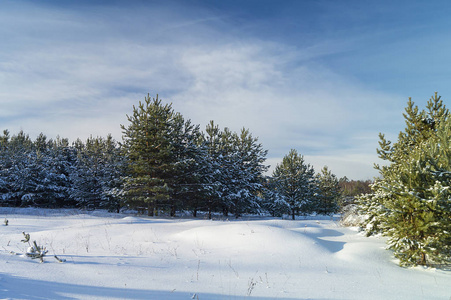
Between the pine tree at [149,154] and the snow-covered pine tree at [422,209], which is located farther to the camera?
the pine tree at [149,154]

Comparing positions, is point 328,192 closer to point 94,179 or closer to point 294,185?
point 294,185

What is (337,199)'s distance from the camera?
39750mm

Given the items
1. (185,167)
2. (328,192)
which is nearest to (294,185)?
(328,192)

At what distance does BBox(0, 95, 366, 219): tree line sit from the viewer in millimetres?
20078

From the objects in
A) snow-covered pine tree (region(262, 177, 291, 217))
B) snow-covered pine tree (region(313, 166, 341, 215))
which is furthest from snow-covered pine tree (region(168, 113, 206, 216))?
snow-covered pine tree (region(313, 166, 341, 215))

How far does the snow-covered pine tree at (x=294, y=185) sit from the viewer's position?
2992cm

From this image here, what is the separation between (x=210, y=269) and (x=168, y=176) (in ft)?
51.2

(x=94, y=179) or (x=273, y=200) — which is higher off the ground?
(x=94, y=179)

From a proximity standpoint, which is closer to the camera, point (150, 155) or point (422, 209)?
point (422, 209)

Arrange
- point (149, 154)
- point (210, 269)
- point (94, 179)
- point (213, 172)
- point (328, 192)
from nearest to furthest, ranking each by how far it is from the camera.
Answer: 1. point (210, 269)
2. point (149, 154)
3. point (213, 172)
4. point (94, 179)
5. point (328, 192)

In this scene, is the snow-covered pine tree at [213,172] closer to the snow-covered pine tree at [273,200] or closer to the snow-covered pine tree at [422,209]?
the snow-covered pine tree at [273,200]

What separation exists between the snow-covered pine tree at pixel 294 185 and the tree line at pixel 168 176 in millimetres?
107

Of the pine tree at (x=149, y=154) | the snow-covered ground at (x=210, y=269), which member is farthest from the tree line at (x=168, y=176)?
the snow-covered ground at (x=210, y=269)

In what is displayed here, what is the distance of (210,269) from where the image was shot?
571cm
